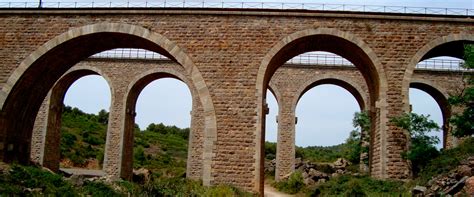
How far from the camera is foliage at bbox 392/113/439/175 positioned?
14422mm

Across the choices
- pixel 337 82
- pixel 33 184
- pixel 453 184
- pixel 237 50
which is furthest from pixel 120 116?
pixel 453 184

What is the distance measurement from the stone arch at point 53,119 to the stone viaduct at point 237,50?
7.28 meters

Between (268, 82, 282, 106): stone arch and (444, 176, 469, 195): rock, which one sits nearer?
(444, 176, 469, 195): rock

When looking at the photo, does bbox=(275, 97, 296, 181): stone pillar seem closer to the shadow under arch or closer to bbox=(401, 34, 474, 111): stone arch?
the shadow under arch

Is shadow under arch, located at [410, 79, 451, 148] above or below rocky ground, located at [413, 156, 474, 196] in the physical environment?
above

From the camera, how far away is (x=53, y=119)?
25.3 meters

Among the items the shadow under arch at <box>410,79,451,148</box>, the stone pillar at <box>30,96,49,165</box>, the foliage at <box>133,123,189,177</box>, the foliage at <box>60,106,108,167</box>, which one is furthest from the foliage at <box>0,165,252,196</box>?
the foliage at <box>60,106,108,167</box>

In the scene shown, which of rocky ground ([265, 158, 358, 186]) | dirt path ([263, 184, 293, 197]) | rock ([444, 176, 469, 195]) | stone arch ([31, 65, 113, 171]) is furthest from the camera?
stone arch ([31, 65, 113, 171])

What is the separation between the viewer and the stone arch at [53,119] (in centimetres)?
2464

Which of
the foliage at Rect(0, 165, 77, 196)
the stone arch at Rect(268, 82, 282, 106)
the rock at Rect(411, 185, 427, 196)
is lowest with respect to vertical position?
the foliage at Rect(0, 165, 77, 196)

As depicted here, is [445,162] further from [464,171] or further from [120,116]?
[120,116]

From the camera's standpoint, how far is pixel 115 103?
2489cm

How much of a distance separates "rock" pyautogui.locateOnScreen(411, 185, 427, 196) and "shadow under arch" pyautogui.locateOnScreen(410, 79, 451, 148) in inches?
555

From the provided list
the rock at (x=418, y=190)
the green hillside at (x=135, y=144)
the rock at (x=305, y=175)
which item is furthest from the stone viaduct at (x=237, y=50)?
the green hillside at (x=135, y=144)
